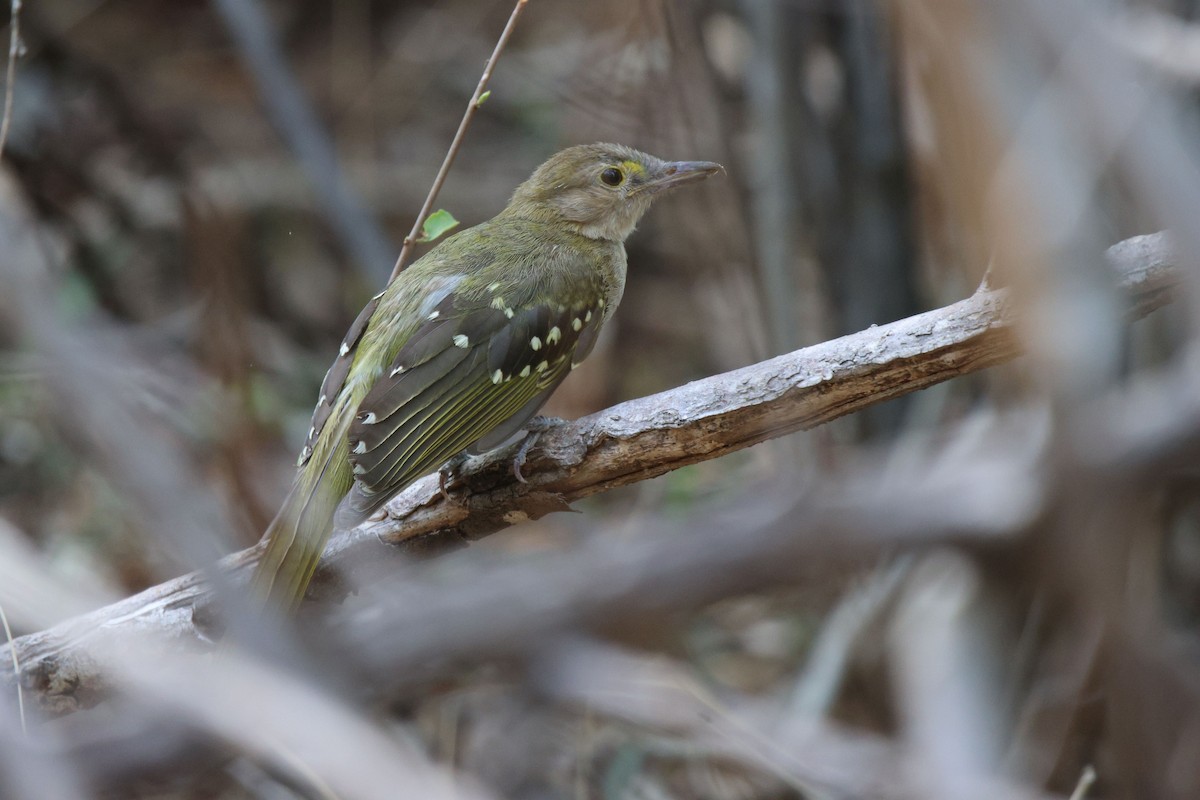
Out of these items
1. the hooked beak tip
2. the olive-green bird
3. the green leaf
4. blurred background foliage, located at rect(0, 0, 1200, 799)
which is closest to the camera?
the olive-green bird

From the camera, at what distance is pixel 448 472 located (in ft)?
11.1

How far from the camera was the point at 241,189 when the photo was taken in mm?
7328

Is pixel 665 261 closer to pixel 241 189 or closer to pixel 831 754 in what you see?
pixel 241 189

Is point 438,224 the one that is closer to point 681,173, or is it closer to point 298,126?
point 681,173

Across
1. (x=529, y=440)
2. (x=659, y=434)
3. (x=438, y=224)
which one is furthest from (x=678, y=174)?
(x=659, y=434)

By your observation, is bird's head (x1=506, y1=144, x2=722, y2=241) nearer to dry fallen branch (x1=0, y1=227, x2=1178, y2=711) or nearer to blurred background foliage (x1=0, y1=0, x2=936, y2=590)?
blurred background foliage (x1=0, y1=0, x2=936, y2=590)

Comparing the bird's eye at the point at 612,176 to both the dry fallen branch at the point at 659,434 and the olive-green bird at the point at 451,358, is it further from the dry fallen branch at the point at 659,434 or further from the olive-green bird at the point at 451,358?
the dry fallen branch at the point at 659,434

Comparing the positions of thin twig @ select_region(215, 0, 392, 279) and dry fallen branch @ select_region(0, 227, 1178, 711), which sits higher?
thin twig @ select_region(215, 0, 392, 279)

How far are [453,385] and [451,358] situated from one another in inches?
3.6

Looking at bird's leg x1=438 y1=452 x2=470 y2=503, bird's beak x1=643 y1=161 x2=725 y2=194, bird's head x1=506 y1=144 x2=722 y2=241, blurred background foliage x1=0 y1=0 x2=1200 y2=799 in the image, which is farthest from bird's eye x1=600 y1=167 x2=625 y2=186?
bird's leg x1=438 y1=452 x2=470 y2=503

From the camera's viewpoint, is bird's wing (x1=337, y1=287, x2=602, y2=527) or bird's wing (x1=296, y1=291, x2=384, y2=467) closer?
bird's wing (x1=337, y1=287, x2=602, y2=527)

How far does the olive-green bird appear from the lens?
311cm

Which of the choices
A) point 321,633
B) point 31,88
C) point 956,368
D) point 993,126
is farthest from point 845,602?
point 31,88

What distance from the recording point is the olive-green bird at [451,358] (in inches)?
122
